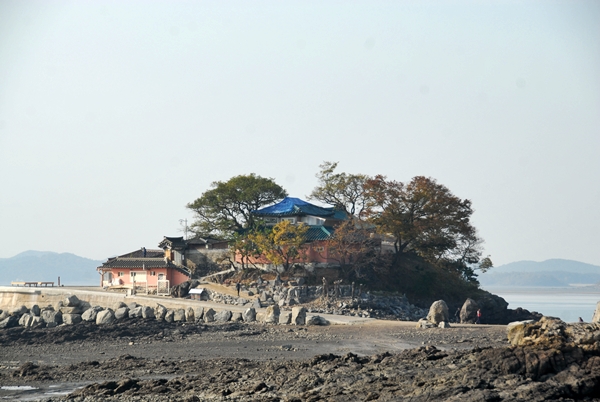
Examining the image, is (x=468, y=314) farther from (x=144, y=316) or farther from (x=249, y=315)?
(x=144, y=316)

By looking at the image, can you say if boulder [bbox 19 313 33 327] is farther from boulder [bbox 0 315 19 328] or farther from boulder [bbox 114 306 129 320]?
boulder [bbox 114 306 129 320]

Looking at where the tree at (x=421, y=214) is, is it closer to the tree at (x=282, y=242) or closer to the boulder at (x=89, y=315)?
the tree at (x=282, y=242)

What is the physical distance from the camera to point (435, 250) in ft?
171

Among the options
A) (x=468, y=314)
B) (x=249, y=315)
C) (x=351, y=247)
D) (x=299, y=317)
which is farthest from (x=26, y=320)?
(x=468, y=314)

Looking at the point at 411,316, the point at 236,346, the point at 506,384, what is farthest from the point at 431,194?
the point at 506,384

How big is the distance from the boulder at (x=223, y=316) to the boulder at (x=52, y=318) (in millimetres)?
9618

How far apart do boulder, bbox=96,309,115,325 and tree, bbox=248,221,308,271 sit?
38.9 ft

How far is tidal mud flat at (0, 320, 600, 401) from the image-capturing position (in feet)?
50.4

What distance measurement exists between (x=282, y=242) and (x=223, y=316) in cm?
1091

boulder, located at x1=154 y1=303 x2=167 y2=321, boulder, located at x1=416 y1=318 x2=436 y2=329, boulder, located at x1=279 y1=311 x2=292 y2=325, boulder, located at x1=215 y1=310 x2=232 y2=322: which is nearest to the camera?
boulder, located at x1=416 y1=318 x2=436 y2=329

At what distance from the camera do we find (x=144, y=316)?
4044 centimetres

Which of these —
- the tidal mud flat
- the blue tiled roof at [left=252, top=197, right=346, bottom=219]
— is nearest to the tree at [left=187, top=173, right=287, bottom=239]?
the blue tiled roof at [left=252, top=197, right=346, bottom=219]

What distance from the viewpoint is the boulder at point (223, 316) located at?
38.5m

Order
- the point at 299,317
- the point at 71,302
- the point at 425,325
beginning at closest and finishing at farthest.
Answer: the point at 425,325, the point at 299,317, the point at 71,302
